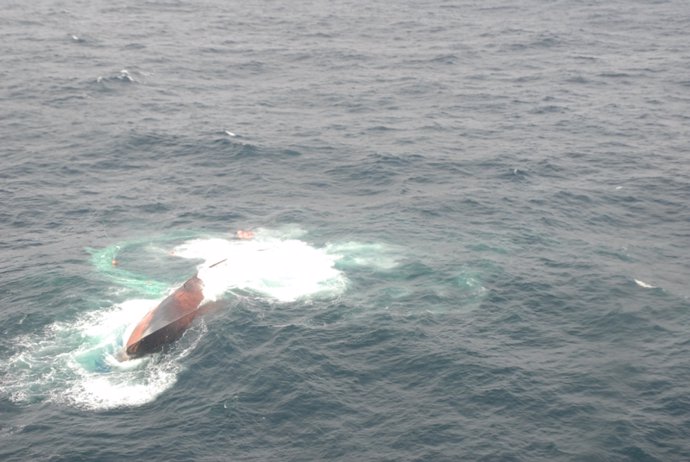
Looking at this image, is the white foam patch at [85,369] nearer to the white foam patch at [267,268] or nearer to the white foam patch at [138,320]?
the white foam patch at [138,320]

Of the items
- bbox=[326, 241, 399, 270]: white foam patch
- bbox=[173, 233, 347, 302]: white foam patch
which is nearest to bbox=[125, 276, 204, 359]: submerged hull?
bbox=[173, 233, 347, 302]: white foam patch

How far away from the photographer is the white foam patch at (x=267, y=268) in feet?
395

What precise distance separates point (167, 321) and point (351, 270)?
29511mm

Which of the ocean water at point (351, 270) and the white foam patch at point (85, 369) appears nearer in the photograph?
the ocean water at point (351, 270)

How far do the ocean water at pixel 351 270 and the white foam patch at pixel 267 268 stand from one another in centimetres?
41

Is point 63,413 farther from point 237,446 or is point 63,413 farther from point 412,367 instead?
point 412,367

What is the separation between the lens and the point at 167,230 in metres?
138

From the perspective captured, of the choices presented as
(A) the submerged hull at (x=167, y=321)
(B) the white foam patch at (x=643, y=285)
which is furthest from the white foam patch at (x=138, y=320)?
(B) the white foam patch at (x=643, y=285)

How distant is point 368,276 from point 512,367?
2891 centimetres

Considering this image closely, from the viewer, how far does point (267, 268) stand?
414ft

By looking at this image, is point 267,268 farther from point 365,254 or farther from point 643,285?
point 643,285

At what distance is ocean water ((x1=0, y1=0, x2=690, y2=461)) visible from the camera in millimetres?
92312

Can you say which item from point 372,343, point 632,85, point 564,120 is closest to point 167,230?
point 372,343

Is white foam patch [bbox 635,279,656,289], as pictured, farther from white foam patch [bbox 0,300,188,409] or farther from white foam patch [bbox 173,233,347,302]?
white foam patch [bbox 0,300,188,409]
